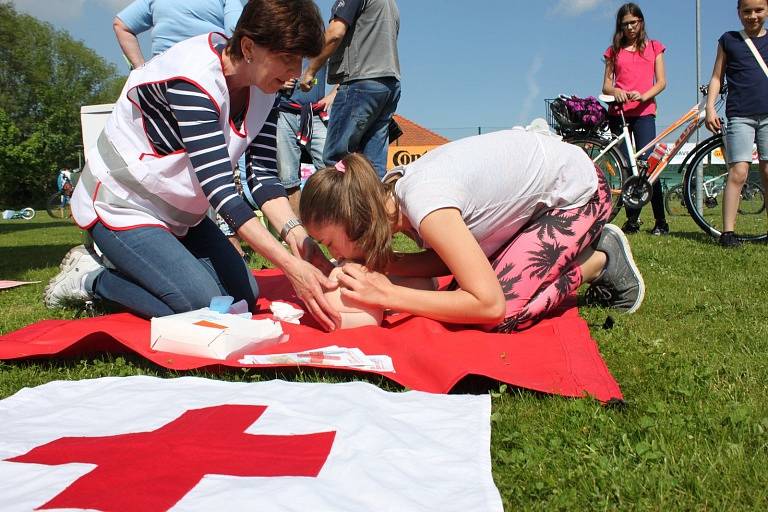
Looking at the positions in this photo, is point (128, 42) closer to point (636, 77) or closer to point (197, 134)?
→ point (197, 134)

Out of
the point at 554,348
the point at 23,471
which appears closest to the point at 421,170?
the point at 554,348

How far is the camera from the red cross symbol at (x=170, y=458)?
3.87 ft

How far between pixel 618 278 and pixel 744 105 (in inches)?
98.7

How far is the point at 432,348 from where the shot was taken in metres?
2.05

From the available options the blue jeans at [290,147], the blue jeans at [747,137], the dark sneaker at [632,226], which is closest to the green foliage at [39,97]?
the blue jeans at [290,147]

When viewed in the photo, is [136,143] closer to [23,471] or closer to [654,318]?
[23,471]

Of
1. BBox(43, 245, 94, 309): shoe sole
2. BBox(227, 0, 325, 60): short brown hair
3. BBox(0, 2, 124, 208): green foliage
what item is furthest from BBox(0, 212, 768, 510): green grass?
BBox(0, 2, 124, 208): green foliage

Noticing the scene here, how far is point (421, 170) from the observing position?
2188mm

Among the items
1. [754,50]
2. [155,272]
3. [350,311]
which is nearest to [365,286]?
[350,311]

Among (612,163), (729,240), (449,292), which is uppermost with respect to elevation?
(449,292)

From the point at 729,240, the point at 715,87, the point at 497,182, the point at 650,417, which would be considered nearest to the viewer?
the point at 650,417

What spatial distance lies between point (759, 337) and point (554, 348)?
73 centimetres

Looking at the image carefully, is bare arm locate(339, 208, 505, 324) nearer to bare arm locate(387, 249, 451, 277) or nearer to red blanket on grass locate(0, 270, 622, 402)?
red blanket on grass locate(0, 270, 622, 402)

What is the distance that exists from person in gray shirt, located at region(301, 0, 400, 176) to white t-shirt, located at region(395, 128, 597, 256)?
1485mm
